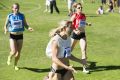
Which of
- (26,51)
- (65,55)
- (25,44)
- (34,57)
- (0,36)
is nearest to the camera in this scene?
(65,55)

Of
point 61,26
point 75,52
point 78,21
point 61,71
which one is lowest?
point 75,52

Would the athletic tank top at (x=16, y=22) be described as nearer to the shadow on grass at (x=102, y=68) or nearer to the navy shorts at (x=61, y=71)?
the shadow on grass at (x=102, y=68)

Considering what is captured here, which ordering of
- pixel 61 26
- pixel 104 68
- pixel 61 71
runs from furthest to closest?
1. pixel 104 68
2. pixel 61 71
3. pixel 61 26

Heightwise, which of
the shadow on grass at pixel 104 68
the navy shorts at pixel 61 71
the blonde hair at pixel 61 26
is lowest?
the shadow on grass at pixel 104 68

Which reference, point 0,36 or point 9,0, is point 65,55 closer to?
point 0,36

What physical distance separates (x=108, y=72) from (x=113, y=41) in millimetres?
6328

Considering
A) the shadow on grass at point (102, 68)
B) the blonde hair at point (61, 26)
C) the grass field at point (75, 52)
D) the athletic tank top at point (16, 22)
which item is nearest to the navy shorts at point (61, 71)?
the blonde hair at point (61, 26)

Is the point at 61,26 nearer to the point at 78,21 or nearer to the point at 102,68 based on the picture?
the point at 78,21

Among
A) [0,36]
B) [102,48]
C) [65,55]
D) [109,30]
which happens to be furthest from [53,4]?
[65,55]

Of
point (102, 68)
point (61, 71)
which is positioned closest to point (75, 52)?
point (102, 68)

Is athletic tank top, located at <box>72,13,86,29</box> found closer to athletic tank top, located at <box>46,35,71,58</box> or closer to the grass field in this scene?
the grass field

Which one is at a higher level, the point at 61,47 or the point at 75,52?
the point at 61,47

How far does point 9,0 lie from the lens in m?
43.0

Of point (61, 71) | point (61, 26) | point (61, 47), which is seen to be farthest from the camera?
point (61, 71)
